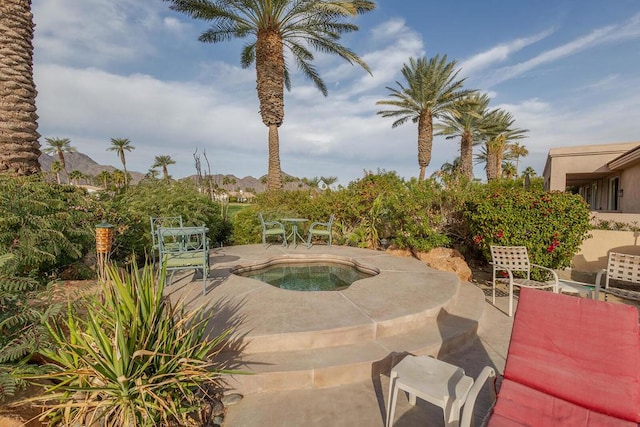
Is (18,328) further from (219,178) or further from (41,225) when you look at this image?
(219,178)

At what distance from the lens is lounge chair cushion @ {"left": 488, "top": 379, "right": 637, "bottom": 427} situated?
5.78 ft

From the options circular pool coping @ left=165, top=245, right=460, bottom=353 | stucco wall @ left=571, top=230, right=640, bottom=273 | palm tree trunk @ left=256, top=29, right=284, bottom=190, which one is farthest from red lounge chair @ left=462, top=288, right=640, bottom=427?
palm tree trunk @ left=256, top=29, right=284, bottom=190

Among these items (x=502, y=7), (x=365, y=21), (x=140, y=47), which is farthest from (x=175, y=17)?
(x=502, y=7)

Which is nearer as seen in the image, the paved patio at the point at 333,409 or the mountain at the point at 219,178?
the paved patio at the point at 333,409

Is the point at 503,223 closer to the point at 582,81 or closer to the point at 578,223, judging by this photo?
the point at 578,223

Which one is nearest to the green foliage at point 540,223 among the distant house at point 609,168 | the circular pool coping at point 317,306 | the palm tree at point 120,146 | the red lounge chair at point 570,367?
the circular pool coping at point 317,306

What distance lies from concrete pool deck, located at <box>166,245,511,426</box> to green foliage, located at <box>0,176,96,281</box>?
1678mm

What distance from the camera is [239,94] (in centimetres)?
1528

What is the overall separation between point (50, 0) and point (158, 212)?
4886 mm

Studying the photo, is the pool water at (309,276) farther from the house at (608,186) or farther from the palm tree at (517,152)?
the palm tree at (517,152)

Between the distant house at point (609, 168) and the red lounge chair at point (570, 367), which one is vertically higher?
the distant house at point (609, 168)

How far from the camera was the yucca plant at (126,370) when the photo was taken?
183 centimetres

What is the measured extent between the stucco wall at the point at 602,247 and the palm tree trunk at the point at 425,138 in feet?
43.0

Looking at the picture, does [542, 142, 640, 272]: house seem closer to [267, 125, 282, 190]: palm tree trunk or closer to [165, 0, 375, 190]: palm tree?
[165, 0, 375, 190]: palm tree
